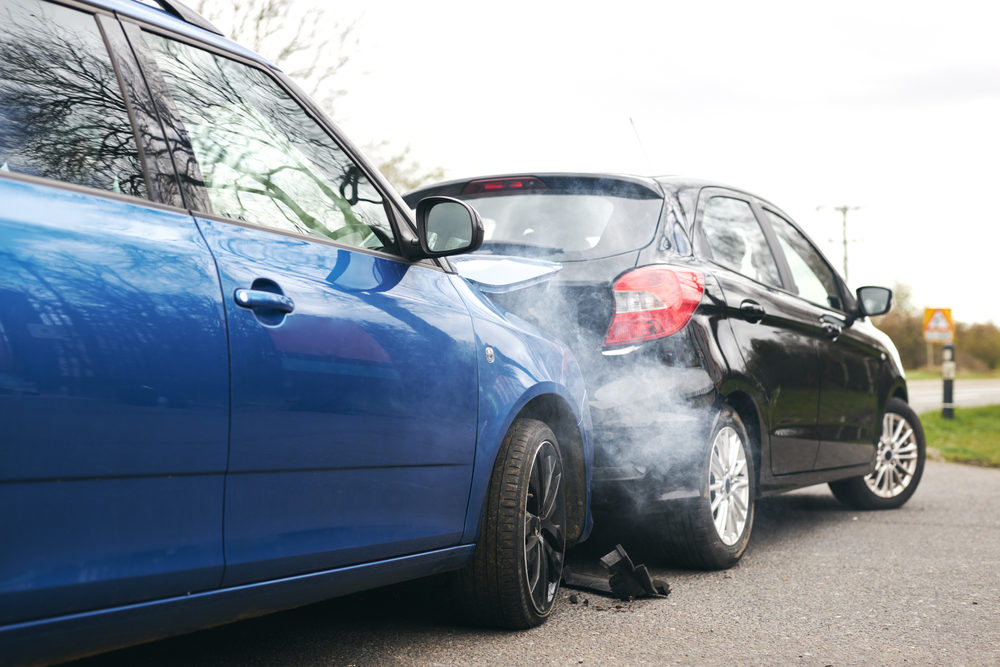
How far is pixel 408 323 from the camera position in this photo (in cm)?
307

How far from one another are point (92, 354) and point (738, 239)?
395cm

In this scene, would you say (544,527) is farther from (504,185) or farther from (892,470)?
(892,470)

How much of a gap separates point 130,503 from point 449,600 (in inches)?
68.8

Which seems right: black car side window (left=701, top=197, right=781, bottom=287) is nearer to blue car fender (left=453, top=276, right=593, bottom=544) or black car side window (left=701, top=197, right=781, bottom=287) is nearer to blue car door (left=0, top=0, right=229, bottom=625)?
blue car fender (left=453, top=276, right=593, bottom=544)

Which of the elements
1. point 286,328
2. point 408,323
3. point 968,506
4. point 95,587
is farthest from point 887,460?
point 95,587

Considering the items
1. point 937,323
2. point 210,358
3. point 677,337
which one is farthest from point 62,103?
point 937,323

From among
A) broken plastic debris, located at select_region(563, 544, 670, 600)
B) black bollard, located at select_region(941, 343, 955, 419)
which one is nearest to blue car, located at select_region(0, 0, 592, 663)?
broken plastic debris, located at select_region(563, 544, 670, 600)

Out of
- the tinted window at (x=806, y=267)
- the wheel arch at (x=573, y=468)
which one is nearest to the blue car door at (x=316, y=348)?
the wheel arch at (x=573, y=468)

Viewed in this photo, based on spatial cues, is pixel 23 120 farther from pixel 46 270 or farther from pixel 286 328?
pixel 286 328

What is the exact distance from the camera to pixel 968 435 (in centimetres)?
1464

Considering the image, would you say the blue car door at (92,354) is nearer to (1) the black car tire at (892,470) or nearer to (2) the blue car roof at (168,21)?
(2) the blue car roof at (168,21)

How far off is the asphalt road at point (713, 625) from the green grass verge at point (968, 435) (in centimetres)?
650

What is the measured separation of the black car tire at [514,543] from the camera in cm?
357

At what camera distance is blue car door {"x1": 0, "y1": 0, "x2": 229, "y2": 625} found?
6.39 feet
